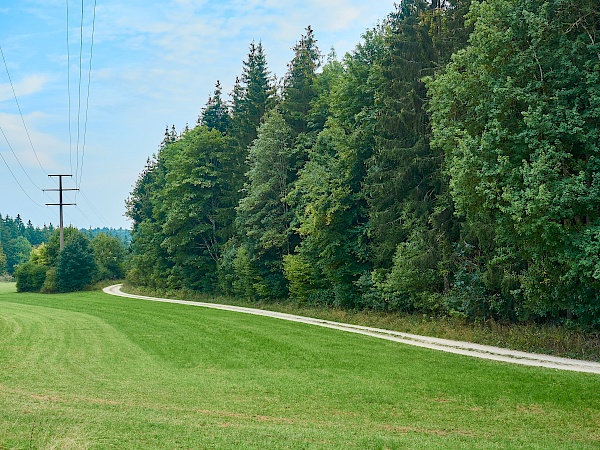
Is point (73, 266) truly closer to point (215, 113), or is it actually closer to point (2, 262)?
point (215, 113)

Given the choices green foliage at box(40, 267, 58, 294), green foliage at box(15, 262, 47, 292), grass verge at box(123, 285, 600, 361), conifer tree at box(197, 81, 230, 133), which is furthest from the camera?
green foliage at box(15, 262, 47, 292)

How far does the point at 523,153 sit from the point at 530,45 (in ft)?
12.1

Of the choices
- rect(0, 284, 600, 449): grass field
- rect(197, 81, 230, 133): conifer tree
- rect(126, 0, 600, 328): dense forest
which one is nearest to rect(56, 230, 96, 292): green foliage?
rect(126, 0, 600, 328): dense forest

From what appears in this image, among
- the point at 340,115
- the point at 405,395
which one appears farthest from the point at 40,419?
the point at 340,115

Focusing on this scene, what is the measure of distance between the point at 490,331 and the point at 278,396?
12.5 metres

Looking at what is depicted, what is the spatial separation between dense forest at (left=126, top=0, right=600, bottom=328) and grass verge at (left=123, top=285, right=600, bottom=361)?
673 mm

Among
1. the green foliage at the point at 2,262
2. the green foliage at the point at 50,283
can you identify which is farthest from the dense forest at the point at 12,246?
the green foliage at the point at 50,283

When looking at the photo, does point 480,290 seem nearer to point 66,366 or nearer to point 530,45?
point 530,45

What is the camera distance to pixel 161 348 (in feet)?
73.3

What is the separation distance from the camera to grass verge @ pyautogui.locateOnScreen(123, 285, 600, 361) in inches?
770

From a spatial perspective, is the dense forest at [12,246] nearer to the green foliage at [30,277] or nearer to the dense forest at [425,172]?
the green foliage at [30,277]

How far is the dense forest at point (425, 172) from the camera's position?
18.8 m

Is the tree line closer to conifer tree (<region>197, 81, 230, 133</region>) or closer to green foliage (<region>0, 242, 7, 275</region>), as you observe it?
conifer tree (<region>197, 81, 230, 133</region>)

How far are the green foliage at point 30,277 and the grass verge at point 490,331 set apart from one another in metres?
47.8
